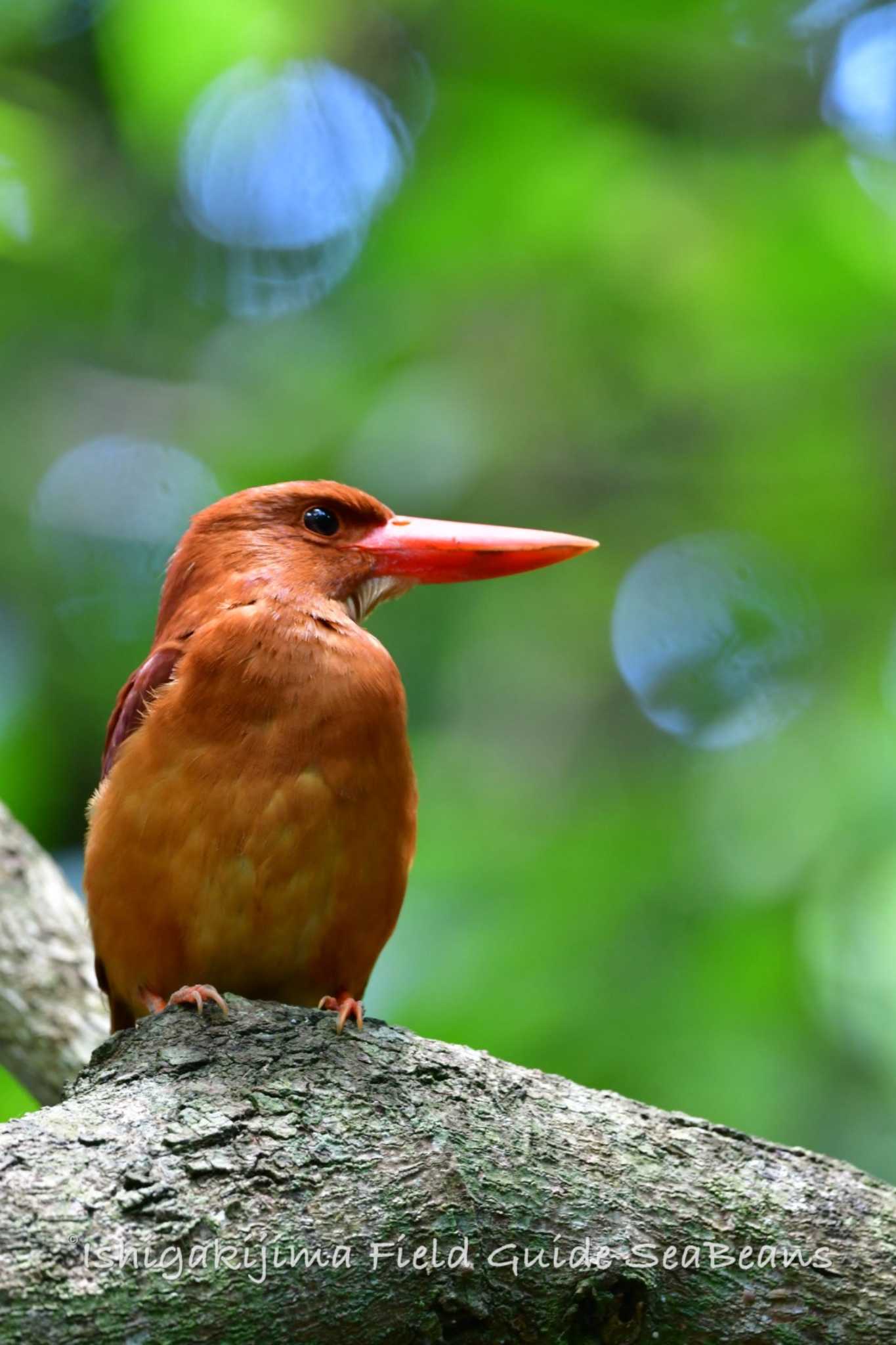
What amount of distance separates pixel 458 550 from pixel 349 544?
0.27 m

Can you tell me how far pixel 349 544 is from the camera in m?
3.64

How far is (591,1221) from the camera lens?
2.46 metres

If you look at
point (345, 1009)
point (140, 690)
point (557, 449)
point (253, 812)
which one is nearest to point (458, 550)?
point (140, 690)

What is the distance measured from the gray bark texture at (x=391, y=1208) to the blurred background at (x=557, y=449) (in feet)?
5.01

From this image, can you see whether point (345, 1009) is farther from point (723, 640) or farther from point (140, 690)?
point (723, 640)

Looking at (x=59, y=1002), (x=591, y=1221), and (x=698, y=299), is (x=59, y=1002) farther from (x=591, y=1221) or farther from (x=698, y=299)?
(x=698, y=299)

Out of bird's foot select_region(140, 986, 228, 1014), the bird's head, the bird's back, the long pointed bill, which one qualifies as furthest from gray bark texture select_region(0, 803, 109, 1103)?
the long pointed bill

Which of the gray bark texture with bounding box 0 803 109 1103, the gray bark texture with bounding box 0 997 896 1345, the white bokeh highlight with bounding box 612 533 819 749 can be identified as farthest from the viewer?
the white bokeh highlight with bounding box 612 533 819 749

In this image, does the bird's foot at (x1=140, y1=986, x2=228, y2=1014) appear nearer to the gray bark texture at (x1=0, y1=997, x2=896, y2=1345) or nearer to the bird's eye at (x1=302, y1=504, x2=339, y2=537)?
the gray bark texture at (x1=0, y1=997, x2=896, y2=1345)

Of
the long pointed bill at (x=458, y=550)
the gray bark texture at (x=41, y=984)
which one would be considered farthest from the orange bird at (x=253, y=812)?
the gray bark texture at (x=41, y=984)

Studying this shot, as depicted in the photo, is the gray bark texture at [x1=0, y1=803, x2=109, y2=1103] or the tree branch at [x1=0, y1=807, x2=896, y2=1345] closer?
the tree branch at [x1=0, y1=807, x2=896, y2=1345]

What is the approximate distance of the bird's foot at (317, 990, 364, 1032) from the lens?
272cm

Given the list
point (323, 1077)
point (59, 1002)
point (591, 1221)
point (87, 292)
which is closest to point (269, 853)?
point (323, 1077)

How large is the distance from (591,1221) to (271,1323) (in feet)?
1.95
